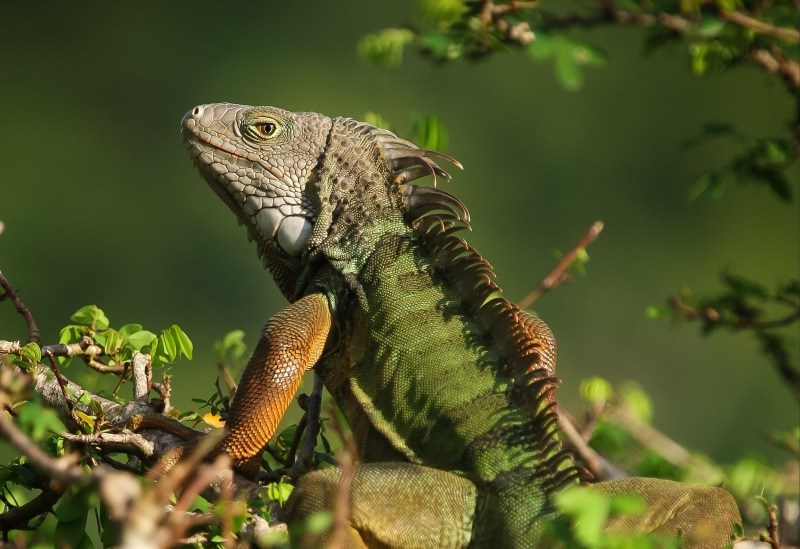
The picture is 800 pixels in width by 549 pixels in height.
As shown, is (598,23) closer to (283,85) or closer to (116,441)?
(116,441)

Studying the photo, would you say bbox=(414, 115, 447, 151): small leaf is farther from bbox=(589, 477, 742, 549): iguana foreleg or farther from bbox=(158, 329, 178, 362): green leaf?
bbox=(589, 477, 742, 549): iguana foreleg

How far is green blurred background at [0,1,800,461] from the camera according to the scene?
609 inches

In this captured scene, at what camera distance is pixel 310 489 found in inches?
118

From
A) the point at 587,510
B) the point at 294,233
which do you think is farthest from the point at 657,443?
the point at 587,510

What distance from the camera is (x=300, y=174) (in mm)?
4199

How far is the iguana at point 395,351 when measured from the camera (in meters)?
3.14

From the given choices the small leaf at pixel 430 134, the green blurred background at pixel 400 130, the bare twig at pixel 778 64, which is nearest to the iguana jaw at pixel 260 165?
the small leaf at pixel 430 134

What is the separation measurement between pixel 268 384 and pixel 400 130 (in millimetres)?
10369

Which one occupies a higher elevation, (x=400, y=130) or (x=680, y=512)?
(x=680, y=512)

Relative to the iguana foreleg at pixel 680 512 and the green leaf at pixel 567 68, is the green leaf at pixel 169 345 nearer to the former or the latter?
the iguana foreleg at pixel 680 512

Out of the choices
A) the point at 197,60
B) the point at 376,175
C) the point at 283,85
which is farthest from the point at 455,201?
the point at 197,60

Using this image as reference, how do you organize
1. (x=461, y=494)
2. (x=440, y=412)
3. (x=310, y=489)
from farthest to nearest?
(x=440, y=412), (x=461, y=494), (x=310, y=489)

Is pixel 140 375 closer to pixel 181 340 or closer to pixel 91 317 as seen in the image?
pixel 181 340

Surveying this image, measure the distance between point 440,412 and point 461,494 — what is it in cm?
28
